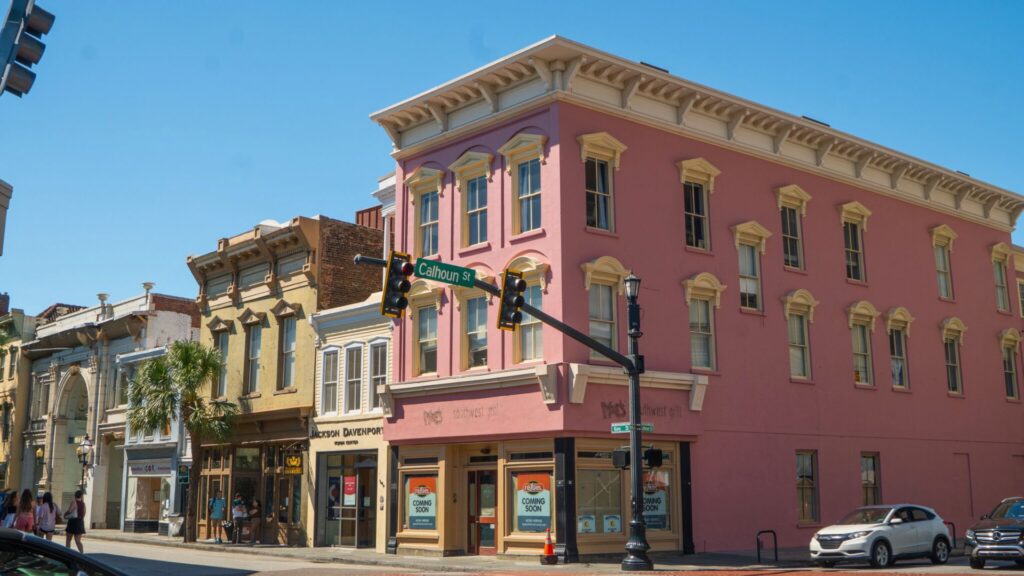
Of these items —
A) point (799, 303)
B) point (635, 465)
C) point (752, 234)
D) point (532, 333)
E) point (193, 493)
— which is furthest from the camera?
point (193, 493)

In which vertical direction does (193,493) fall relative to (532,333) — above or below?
below

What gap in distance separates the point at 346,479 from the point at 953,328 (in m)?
22.4

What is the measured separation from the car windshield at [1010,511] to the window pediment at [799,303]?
9181 millimetres

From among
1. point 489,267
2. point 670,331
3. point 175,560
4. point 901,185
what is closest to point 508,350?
point 489,267

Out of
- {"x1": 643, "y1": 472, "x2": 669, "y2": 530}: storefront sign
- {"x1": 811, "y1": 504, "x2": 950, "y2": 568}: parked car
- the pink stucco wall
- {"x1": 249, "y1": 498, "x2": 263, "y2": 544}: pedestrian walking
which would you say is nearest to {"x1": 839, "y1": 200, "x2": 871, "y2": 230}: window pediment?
the pink stucco wall

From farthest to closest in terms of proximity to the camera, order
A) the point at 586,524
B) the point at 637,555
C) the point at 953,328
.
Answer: the point at 953,328 → the point at 586,524 → the point at 637,555

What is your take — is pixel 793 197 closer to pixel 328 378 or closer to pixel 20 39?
pixel 328 378

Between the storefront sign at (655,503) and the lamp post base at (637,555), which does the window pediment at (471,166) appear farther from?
the lamp post base at (637,555)

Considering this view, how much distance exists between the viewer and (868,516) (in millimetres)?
23281

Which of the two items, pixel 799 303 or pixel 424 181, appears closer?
pixel 424 181

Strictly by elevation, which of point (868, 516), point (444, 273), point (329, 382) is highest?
point (444, 273)

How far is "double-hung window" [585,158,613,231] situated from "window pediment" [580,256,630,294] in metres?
1.06

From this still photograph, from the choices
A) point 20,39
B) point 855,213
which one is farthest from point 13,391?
point 20,39

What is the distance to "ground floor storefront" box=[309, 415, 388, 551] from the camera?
3170 cm
